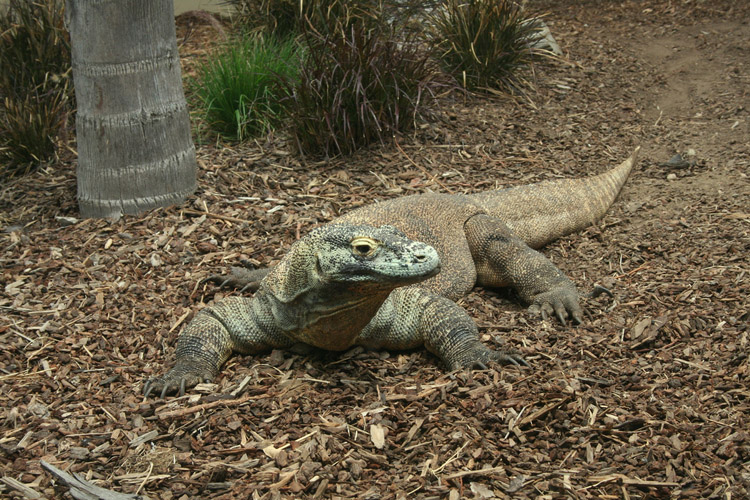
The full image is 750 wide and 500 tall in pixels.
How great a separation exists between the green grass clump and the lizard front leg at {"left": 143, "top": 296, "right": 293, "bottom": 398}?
311 cm

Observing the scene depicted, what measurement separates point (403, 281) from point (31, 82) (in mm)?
5222

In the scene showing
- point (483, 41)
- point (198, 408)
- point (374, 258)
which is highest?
point (483, 41)

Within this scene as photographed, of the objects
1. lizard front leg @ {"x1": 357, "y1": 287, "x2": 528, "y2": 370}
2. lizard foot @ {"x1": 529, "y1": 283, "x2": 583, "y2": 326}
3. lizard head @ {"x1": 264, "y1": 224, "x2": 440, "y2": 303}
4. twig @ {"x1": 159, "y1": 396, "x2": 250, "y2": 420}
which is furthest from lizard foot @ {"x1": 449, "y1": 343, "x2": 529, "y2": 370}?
twig @ {"x1": 159, "y1": 396, "x2": 250, "y2": 420}

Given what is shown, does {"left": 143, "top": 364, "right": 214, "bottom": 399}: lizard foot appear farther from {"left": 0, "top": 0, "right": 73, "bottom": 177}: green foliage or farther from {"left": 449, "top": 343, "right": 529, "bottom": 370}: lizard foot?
{"left": 0, "top": 0, "right": 73, "bottom": 177}: green foliage

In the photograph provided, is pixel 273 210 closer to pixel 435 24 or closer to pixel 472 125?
pixel 472 125

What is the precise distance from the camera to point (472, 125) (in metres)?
7.30

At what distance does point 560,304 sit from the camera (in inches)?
177

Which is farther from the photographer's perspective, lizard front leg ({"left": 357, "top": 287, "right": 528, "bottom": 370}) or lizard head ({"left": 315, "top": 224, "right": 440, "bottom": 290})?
lizard front leg ({"left": 357, "top": 287, "right": 528, "bottom": 370})

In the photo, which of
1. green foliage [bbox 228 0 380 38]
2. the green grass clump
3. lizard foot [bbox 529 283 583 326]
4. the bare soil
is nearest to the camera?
the bare soil

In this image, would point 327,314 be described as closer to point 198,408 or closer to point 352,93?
point 198,408

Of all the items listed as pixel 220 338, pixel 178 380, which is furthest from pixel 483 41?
pixel 178 380

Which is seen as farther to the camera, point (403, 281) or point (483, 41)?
point (483, 41)

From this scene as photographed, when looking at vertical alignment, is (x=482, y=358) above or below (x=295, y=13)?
below

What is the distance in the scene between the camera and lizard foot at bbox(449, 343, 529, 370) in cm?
364
